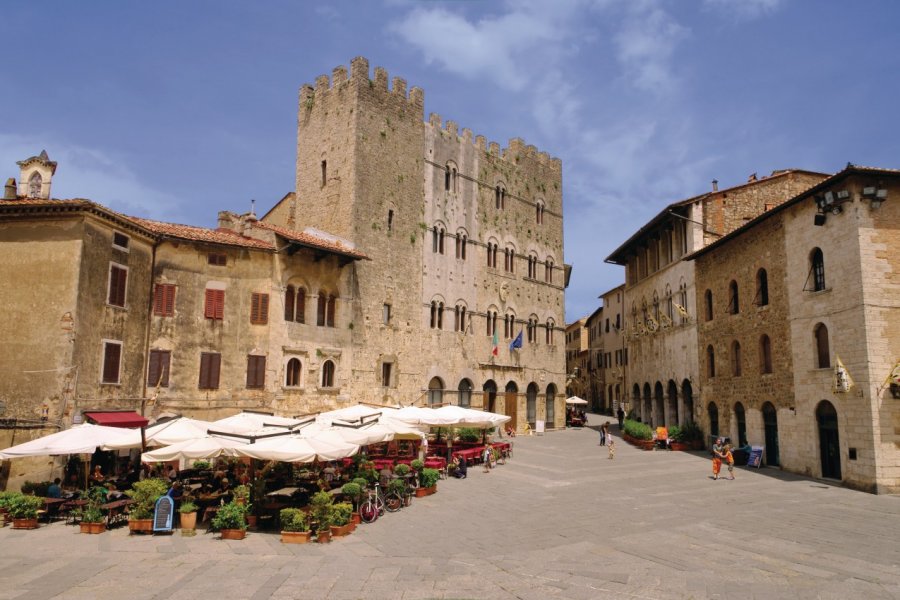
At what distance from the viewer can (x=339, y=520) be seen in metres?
15.0

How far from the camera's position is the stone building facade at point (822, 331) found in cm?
2109

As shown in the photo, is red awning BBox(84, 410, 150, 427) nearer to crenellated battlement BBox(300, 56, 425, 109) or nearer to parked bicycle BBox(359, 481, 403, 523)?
parked bicycle BBox(359, 481, 403, 523)

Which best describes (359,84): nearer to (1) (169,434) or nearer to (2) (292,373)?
(2) (292,373)

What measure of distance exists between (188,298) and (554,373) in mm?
25451

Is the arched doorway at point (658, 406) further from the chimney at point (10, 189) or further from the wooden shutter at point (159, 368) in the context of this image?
the chimney at point (10, 189)

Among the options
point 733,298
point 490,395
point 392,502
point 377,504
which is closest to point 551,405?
point 490,395

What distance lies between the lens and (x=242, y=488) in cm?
1648

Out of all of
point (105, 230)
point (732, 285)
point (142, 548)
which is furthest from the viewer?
point (732, 285)

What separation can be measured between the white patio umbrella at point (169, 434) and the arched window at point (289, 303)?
1010cm

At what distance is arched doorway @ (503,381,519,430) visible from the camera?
132 ft

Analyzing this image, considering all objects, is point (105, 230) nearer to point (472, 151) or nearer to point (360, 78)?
point (360, 78)

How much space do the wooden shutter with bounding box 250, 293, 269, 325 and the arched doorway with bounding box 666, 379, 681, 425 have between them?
925 inches

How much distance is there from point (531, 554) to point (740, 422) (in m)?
20.3

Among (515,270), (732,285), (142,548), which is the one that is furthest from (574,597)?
(515,270)
